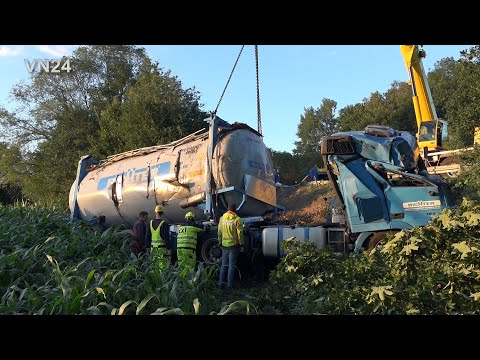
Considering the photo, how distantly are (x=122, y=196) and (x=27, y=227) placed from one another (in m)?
2.29

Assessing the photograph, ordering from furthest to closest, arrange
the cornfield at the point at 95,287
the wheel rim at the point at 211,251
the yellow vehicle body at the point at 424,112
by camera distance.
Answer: the yellow vehicle body at the point at 424,112 < the wheel rim at the point at 211,251 < the cornfield at the point at 95,287

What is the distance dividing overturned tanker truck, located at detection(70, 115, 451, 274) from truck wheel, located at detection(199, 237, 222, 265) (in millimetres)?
20

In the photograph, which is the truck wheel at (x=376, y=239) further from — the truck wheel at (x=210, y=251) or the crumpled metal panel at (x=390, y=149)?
the truck wheel at (x=210, y=251)

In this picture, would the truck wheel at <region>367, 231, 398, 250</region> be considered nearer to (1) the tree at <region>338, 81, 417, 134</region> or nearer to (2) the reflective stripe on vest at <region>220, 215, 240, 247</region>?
(2) the reflective stripe on vest at <region>220, 215, 240, 247</region>

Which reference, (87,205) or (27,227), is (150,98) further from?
(27,227)

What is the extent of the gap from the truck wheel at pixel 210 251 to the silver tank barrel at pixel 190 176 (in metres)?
0.74

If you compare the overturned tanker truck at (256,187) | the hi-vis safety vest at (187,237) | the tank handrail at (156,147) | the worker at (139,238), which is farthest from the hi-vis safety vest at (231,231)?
the tank handrail at (156,147)

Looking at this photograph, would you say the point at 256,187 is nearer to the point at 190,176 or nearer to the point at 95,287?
the point at 190,176

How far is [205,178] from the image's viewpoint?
9586 mm

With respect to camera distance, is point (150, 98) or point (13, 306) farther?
point (150, 98)

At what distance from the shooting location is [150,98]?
21.2 metres

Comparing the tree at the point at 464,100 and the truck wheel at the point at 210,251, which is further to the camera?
the tree at the point at 464,100

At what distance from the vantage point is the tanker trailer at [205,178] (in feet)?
31.1
